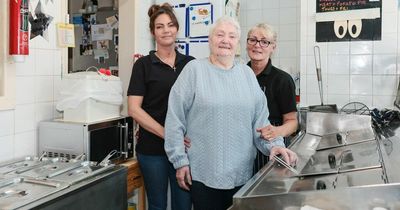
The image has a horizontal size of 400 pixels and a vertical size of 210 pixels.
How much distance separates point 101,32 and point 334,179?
7.97 feet

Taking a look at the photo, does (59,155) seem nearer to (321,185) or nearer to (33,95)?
(33,95)

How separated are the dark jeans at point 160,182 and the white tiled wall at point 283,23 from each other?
1881 mm

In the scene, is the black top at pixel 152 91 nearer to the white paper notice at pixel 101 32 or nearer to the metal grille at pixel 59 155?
the metal grille at pixel 59 155

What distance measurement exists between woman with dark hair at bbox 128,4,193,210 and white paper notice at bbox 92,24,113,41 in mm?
1232

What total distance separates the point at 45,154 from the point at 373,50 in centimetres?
241

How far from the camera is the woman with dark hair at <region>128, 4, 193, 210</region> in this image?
190 centimetres

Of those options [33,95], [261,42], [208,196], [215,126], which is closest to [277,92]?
[261,42]

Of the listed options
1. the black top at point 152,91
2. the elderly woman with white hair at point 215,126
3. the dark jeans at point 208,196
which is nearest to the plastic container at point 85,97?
the black top at point 152,91

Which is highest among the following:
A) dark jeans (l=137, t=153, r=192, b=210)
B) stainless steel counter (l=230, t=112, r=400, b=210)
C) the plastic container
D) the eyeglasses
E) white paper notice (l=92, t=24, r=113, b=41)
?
white paper notice (l=92, t=24, r=113, b=41)

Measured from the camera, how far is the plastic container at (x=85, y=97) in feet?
6.37

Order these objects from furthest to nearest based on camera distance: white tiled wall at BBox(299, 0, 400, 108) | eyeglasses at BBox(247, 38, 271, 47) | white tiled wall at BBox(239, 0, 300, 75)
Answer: white tiled wall at BBox(239, 0, 300, 75) < white tiled wall at BBox(299, 0, 400, 108) < eyeglasses at BBox(247, 38, 271, 47)

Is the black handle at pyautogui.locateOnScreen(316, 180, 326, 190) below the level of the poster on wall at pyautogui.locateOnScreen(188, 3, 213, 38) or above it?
below

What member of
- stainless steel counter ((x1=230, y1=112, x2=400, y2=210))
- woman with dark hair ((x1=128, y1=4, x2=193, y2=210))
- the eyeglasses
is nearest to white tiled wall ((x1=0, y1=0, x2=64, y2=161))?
woman with dark hair ((x1=128, y1=4, x2=193, y2=210))

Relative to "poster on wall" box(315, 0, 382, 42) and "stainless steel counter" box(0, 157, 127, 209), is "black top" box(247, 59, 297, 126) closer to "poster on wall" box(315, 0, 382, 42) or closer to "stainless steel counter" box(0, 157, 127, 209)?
"stainless steel counter" box(0, 157, 127, 209)
